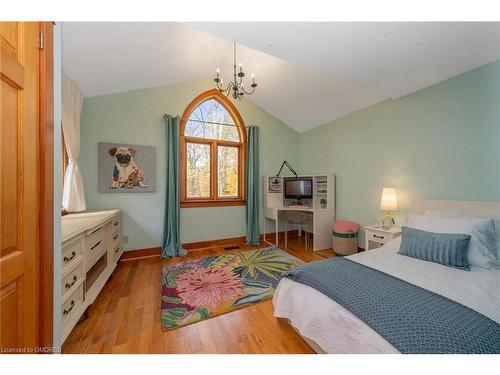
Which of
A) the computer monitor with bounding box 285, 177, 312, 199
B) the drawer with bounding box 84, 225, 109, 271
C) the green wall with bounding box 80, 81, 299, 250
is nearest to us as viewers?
the drawer with bounding box 84, 225, 109, 271

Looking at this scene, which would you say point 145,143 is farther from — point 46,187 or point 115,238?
point 46,187

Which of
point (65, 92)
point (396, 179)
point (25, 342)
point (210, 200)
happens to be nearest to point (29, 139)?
point (25, 342)

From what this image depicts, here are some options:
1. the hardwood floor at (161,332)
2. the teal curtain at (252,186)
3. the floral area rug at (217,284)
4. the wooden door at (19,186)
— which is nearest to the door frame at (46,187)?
the wooden door at (19,186)

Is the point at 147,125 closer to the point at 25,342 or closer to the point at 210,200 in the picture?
the point at 210,200

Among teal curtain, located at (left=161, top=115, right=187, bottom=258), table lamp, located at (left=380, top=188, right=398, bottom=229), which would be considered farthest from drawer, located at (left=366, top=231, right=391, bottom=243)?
teal curtain, located at (left=161, top=115, right=187, bottom=258)

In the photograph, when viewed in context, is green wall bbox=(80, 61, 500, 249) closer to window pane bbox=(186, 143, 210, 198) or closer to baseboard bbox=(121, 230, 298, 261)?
baseboard bbox=(121, 230, 298, 261)

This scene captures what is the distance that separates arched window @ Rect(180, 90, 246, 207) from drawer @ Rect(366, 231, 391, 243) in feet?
7.21

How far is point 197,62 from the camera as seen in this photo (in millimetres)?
2850

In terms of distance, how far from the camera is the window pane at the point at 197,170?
3.53m

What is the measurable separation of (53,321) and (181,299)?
3.98 ft

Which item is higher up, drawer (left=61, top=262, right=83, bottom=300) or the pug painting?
the pug painting

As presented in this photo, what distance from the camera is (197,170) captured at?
360 centimetres

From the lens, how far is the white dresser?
1329 millimetres

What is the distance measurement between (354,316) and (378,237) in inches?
72.1
